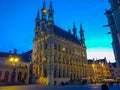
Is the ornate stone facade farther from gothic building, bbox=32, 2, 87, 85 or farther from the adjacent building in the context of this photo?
the adjacent building

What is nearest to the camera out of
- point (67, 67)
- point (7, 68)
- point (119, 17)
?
point (119, 17)

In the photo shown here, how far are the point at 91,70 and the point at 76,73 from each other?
696 inches

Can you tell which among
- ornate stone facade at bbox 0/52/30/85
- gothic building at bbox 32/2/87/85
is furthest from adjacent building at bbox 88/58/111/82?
ornate stone facade at bbox 0/52/30/85

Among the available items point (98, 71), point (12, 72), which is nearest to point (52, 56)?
point (12, 72)

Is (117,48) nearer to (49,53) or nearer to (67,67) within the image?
(49,53)

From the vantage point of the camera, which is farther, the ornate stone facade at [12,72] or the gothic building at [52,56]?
the gothic building at [52,56]

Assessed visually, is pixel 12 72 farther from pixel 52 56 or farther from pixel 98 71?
pixel 98 71

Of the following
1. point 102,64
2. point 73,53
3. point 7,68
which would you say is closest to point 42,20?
point 73,53

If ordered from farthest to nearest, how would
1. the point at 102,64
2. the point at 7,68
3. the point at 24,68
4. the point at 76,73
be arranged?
the point at 102,64 → the point at 76,73 → the point at 24,68 → the point at 7,68

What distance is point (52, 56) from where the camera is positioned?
50.9 meters

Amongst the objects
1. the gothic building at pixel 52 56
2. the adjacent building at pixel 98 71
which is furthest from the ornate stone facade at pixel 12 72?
the adjacent building at pixel 98 71

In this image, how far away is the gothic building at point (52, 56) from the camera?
166 feet

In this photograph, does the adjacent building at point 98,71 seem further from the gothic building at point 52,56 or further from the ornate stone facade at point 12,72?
the ornate stone facade at point 12,72

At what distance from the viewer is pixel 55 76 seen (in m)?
51.2
